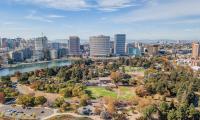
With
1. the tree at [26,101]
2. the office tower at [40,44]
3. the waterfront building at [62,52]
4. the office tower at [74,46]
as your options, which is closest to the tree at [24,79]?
the tree at [26,101]

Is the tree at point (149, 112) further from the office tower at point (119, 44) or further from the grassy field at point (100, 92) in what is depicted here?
the office tower at point (119, 44)

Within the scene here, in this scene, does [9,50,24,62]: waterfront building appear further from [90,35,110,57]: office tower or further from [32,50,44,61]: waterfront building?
[90,35,110,57]: office tower

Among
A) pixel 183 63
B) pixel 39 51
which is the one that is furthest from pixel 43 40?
pixel 183 63

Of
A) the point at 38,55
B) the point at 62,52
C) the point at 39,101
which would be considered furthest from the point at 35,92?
the point at 62,52

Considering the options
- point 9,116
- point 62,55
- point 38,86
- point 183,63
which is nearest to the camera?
point 9,116

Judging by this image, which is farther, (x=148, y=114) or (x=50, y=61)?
(x=50, y=61)

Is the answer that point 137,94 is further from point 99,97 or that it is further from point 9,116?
point 9,116

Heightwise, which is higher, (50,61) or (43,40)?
(43,40)
